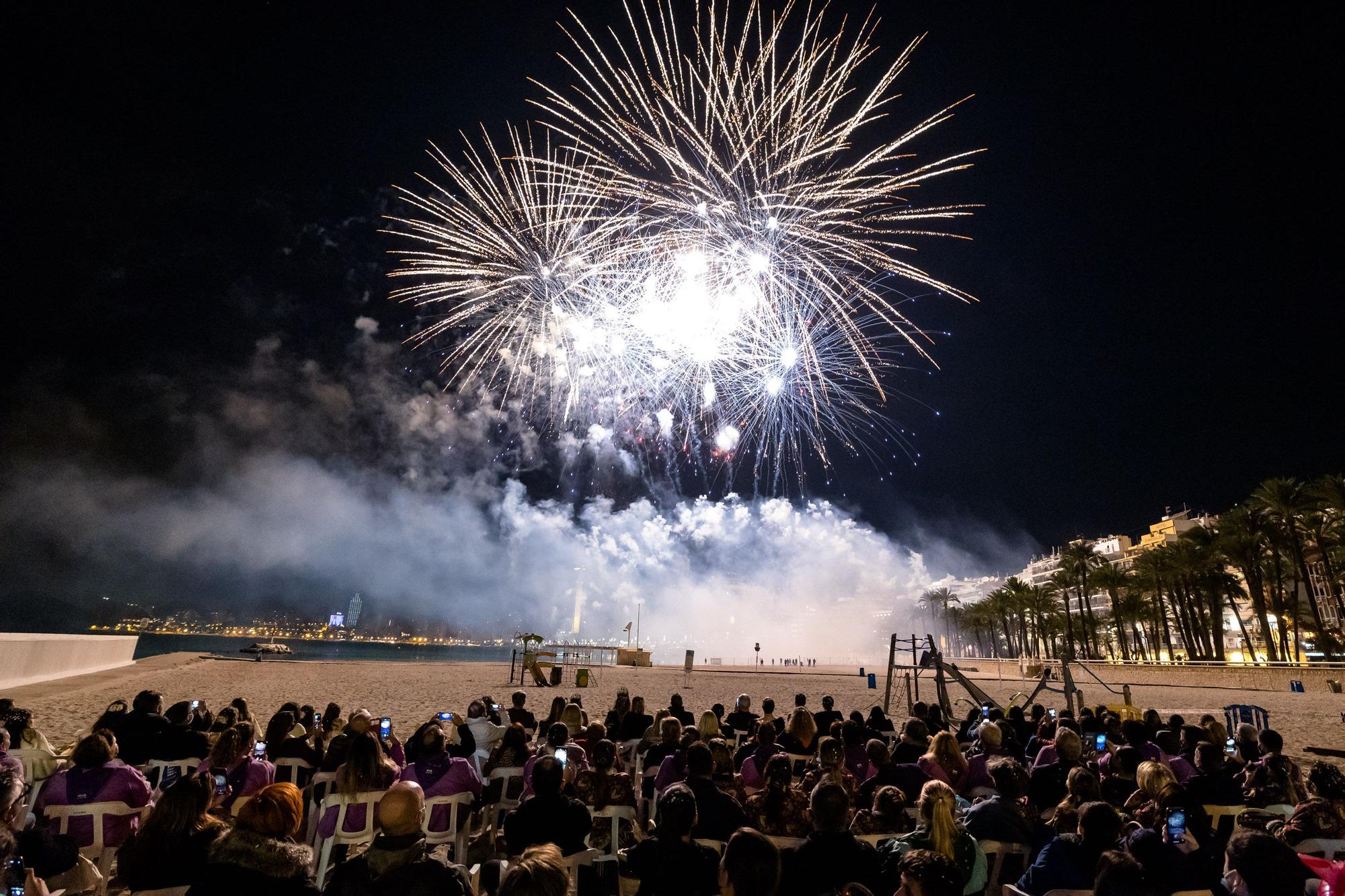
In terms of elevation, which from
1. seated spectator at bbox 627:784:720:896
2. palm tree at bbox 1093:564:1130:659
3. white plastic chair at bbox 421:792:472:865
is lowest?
white plastic chair at bbox 421:792:472:865

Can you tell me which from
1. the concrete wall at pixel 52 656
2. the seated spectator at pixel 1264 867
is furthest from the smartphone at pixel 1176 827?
the concrete wall at pixel 52 656

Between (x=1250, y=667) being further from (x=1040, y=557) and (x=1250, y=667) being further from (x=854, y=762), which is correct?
(x=1040, y=557)

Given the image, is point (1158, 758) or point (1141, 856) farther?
point (1158, 758)

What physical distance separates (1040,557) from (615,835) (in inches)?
7563

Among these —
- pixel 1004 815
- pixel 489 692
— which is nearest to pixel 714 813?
pixel 1004 815

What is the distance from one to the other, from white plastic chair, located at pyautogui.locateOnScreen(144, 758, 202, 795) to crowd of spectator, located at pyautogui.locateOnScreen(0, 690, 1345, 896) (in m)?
0.03

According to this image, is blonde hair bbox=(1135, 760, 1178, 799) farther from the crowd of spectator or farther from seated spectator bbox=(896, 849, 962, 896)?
seated spectator bbox=(896, 849, 962, 896)

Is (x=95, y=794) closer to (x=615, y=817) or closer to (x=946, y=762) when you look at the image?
(x=615, y=817)

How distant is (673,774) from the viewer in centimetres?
615

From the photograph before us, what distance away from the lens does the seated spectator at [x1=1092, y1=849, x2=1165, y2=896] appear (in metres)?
3.55

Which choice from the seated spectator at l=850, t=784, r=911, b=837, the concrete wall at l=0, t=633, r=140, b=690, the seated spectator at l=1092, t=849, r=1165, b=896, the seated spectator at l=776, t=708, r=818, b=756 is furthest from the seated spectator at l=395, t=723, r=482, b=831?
the concrete wall at l=0, t=633, r=140, b=690

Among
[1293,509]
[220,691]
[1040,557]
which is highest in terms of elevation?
[1040,557]

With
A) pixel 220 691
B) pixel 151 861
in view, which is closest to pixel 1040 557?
pixel 220 691

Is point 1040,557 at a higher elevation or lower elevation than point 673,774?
higher
